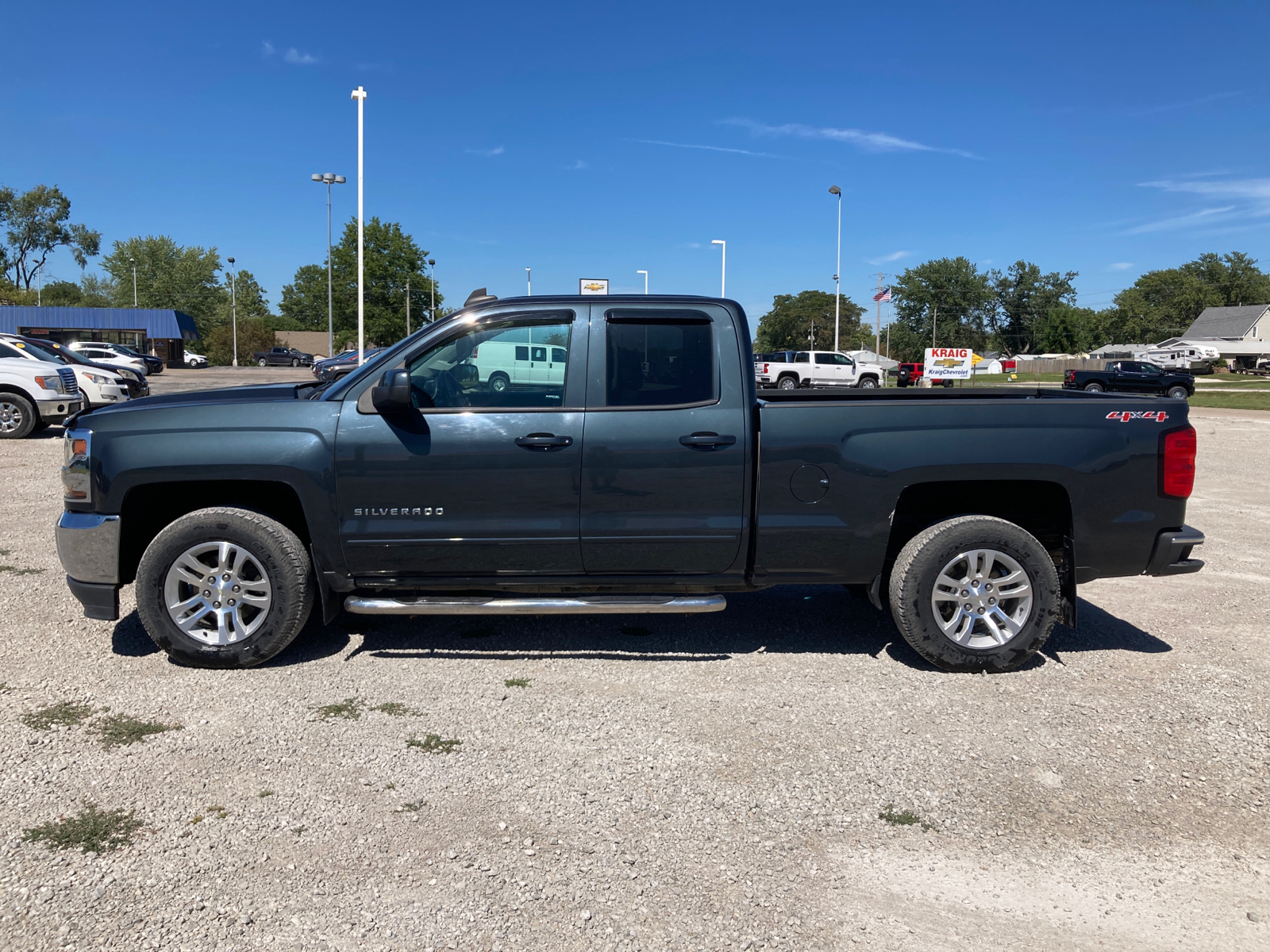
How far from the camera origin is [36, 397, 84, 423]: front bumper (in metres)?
15.1

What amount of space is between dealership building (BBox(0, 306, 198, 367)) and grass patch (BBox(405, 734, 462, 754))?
222 feet

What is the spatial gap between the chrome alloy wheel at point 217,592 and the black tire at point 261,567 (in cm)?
2

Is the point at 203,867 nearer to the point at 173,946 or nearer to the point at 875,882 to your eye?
the point at 173,946

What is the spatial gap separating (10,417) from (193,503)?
42.1 ft

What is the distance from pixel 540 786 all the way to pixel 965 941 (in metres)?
1.59

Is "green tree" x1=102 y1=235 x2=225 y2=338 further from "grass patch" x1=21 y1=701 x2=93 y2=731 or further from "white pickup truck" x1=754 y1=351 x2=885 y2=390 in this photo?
"grass patch" x1=21 y1=701 x2=93 y2=731

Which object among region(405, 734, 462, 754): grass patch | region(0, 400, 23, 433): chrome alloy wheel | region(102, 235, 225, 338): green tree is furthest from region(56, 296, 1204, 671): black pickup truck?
region(102, 235, 225, 338): green tree

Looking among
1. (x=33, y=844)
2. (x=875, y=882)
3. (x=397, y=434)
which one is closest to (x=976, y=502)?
(x=875, y=882)

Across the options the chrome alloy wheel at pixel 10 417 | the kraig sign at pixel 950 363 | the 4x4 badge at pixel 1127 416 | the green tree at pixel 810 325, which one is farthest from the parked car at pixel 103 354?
the green tree at pixel 810 325

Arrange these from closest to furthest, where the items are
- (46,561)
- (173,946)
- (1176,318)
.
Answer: (173,946) < (46,561) < (1176,318)

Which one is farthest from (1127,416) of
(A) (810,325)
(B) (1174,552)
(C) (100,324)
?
(A) (810,325)

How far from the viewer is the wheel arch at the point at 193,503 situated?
470 cm

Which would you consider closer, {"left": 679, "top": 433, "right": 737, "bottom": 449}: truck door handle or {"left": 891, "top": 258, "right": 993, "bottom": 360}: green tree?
{"left": 679, "top": 433, "right": 737, "bottom": 449}: truck door handle

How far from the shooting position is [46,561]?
272 inches
